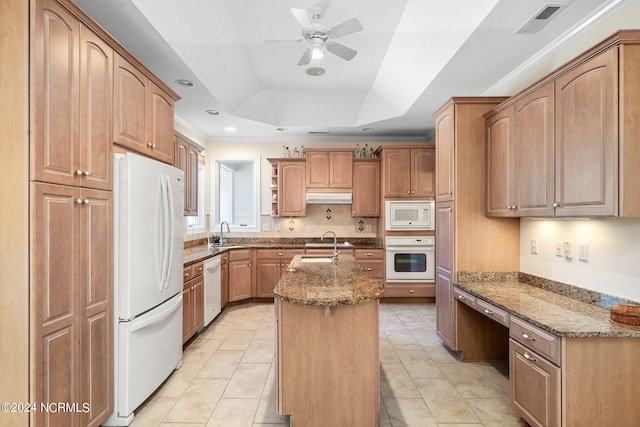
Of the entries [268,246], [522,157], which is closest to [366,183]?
[268,246]

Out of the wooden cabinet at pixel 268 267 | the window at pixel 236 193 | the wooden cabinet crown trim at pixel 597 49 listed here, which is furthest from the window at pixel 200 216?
the wooden cabinet crown trim at pixel 597 49

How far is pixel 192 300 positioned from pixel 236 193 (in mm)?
2820

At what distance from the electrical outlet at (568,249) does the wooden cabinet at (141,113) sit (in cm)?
329

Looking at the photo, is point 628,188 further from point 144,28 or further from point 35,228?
point 144,28

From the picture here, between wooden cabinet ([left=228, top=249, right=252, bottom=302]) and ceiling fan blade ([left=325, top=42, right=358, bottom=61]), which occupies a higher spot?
ceiling fan blade ([left=325, top=42, right=358, bottom=61])

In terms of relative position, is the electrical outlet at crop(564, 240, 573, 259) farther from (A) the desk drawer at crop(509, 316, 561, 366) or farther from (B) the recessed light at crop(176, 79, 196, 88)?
(B) the recessed light at crop(176, 79, 196, 88)

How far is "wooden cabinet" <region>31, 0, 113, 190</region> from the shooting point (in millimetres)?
1589

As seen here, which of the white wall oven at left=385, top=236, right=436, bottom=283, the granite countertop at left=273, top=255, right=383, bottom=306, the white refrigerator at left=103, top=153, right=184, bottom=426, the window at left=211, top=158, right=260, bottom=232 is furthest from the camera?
the window at left=211, top=158, right=260, bottom=232

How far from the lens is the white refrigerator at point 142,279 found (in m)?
2.17

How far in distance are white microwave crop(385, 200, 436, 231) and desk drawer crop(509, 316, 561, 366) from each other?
9.88 ft

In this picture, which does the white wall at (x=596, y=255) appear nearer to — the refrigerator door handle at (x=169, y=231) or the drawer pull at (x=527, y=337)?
the drawer pull at (x=527, y=337)

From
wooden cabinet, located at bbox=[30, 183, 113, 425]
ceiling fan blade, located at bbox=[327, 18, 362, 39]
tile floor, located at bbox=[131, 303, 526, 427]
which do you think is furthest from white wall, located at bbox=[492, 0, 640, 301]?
wooden cabinet, located at bbox=[30, 183, 113, 425]

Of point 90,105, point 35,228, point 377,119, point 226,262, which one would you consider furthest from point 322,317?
point 377,119

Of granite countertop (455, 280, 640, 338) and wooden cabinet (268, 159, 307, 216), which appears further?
wooden cabinet (268, 159, 307, 216)
